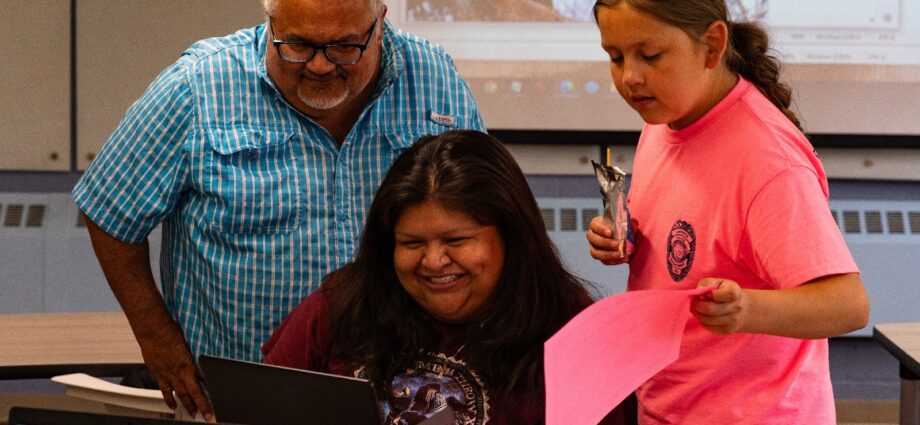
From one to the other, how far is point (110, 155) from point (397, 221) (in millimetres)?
601

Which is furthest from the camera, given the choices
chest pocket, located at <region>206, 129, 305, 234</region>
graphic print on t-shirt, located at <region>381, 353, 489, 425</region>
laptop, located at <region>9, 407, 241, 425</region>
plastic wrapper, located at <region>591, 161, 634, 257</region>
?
chest pocket, located at <region>206, 129, 305, 234</region>

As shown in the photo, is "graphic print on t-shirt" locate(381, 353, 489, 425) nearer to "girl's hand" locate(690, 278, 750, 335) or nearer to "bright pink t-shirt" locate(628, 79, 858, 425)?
"bright pink t-shirt" locate(628, 79, 858, 425)

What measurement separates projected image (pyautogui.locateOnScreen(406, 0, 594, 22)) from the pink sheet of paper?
2.22 m

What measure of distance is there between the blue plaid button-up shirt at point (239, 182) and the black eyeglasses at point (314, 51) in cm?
15

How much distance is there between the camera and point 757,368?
1504 millimetres

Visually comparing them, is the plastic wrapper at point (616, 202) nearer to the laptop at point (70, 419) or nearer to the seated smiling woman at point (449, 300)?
the seated smiling woman at point (449, 300)

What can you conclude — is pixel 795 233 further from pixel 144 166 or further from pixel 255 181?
pixel 144 166

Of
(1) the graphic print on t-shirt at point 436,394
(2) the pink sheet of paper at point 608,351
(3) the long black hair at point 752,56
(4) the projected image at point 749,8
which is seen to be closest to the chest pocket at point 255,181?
(1) the graphic print on t-shirt at point 436,394

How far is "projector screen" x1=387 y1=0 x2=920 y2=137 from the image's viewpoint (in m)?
3.43

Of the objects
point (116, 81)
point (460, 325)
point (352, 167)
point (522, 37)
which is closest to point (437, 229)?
point (460, 325)

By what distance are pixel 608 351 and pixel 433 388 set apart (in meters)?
0.41

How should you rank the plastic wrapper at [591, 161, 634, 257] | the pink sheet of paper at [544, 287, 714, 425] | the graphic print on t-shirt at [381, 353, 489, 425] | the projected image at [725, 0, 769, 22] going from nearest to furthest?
1. the pink sheet of paper at [544, 287, 714, 425]
2. the plastic wrapper at [591, 161, 634, 257]
3. the graphic print on t-shirt at [381, 353, 489, 425]
4. the projected image at [725, 0, 769, 22]

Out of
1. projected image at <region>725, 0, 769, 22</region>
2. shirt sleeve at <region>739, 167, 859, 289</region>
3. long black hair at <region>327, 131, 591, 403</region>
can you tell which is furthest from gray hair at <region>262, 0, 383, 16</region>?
projected image at <region>725, 0, 769, 22</region>

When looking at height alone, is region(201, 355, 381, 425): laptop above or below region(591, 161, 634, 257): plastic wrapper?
below
